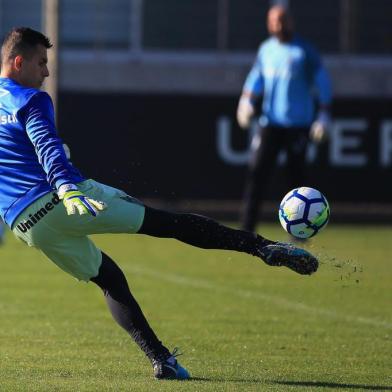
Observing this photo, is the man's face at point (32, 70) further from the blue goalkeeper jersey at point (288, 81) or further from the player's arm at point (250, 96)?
the blue goalkeeper jersey at point (288, 81)

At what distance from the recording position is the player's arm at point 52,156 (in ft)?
18.2

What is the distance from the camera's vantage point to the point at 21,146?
595cm

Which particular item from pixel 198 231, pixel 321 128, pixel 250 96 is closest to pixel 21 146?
pixel 198 231

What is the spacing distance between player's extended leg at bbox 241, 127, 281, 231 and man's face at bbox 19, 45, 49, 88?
7986 millimetres

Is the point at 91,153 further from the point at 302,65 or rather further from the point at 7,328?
the point at 7,328

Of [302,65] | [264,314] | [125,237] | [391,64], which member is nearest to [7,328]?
[264,314]

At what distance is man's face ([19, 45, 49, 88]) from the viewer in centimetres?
608

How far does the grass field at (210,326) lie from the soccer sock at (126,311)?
0.15 meters

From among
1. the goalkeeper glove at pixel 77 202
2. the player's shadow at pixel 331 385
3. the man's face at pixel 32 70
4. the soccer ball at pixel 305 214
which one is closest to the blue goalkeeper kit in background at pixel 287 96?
the soccer ball at pixel 305 214

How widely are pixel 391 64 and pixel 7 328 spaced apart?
46.9 feet

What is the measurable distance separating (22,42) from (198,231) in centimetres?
123

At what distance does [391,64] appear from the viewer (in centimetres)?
2120

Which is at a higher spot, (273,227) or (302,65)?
(302,65)

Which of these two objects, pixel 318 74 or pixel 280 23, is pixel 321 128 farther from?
pixel 280 23
